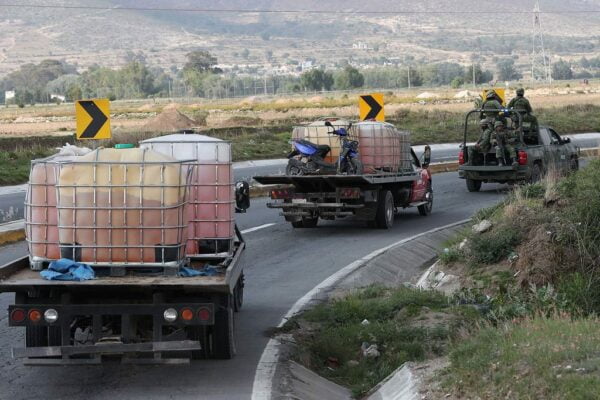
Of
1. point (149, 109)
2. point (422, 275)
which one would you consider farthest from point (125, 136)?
point (149, 109)

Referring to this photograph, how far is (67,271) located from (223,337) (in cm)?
162

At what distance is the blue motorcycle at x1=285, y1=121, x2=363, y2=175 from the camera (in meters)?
19.9

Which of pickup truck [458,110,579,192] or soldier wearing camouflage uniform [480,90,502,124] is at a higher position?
soldier wearing camouflage uniform [480,90,502,124]

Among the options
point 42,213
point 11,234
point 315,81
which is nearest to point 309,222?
point 11,234

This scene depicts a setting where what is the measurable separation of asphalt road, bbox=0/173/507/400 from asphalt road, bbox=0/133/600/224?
3.78 m

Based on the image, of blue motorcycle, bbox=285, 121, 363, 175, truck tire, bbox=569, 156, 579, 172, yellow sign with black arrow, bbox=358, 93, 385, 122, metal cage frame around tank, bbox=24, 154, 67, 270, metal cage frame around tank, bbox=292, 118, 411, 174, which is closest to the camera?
metal cage frame around tank, bbox=24, 154, 67, 270

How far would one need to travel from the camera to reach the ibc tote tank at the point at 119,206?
9.62m

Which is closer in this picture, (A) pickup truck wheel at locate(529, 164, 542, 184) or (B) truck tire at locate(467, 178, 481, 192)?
(A) pickup truck wheel at locate(529, 164, 542, 184)

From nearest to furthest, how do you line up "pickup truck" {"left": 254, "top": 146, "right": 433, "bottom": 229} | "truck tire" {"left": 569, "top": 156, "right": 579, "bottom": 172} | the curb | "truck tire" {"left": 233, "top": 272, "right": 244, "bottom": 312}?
"truck tire" {"left": 233, "top": 272, "right": 244, "bottom": 312}, the curb, "pickup truck" {"left": 254, "top": 146, "right": 433, "bottom": 229}, "truck tire" {"left": 569, "top": 156, "right": 579, "bottom": 172}

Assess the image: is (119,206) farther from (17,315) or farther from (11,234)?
(11,234)

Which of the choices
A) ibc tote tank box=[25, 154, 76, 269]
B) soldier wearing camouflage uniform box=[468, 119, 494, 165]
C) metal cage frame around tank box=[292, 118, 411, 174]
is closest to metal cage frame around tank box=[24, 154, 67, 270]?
ibc tote tank box=[25, 154, 76, 269]

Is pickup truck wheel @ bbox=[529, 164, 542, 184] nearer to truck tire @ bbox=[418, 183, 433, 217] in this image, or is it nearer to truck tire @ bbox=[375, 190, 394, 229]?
truck tire @ bbox=[418, 183, 433, 217]

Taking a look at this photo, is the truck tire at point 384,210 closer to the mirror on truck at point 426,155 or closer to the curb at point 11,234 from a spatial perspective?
the mirror on truck at point 426,155

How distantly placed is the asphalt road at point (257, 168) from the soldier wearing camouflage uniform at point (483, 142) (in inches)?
203
